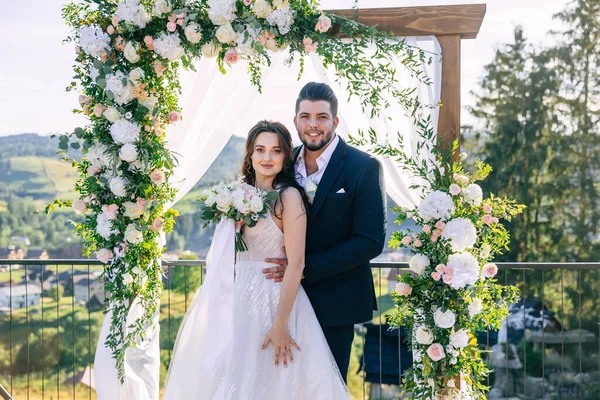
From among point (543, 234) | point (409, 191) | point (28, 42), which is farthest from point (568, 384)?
point (28, 42)

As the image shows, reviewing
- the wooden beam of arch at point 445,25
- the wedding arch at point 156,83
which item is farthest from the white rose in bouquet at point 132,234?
the wooden beam of arch at point 445,25

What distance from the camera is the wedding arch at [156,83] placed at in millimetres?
3320

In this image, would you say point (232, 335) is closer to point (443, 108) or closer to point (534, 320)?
point (443, 108)

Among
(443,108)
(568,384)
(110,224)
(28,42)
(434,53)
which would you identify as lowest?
(568,384)

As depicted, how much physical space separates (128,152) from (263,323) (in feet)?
3.83

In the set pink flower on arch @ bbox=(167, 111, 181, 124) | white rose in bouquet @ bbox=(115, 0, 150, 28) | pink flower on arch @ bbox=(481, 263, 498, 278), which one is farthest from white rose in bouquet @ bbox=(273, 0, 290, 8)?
pink flower on arch @ bbox=(481, 263, 498, 278)

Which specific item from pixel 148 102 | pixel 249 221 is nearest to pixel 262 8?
pixel 148 102

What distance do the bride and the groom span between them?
104 millimetres

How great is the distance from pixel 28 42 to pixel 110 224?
2127 centimetres

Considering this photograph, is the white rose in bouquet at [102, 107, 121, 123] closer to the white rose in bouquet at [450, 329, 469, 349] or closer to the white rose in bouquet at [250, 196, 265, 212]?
the white rose in bouquet at [250, 196, 265, 212]

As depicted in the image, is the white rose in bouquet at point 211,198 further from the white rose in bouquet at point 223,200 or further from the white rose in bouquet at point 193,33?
the white rose in bouquet at point 193,33

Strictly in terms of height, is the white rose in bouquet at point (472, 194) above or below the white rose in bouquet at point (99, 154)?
below

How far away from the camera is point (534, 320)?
53.4 feet

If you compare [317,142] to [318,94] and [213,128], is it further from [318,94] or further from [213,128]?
[213,128]
